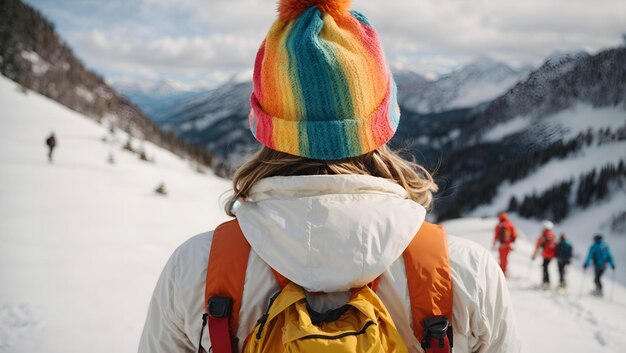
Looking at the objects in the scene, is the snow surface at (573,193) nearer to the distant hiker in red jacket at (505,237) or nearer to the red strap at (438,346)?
the distant hiker in red jacket at (505,237)

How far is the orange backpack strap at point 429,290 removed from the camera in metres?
1.17

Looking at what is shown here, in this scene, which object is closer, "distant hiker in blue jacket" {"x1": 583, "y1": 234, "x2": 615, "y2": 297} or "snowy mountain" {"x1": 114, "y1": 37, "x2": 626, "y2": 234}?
"snowy mountain" {"x1": 114, "y1": 37, "x2": 626, "y2": 234}

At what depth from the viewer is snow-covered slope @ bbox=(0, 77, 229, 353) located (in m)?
4.98

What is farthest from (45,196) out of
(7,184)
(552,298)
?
(552,298)

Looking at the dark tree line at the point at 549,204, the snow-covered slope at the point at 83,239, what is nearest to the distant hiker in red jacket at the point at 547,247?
the snow-covered slope at the point at 83,239

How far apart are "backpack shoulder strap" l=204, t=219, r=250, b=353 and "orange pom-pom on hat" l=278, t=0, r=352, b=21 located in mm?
798

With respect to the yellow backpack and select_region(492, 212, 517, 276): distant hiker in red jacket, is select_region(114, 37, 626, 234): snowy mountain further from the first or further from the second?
select_region(492, 212, 517, 276): distant hiker in red jacket

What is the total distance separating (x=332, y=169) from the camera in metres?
1.29

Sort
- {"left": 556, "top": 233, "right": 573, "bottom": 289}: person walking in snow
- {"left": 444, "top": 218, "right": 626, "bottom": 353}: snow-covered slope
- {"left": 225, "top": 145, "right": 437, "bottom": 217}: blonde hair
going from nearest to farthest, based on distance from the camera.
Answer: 1. {"left": 225, "top": 145, "right": 437, "bottom": 217}: blonde hair
2. {"left": 444, "top": 218, "right": 626, "bottom": 353}: snow-covered slope
3. {"left": 556, "top": 233, "right": 573, "bottom": 289}: person walking in snow

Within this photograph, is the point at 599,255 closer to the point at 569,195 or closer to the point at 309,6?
the point at 309,6

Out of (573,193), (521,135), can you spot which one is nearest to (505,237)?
(521,135)

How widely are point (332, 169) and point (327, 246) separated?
0.92ft

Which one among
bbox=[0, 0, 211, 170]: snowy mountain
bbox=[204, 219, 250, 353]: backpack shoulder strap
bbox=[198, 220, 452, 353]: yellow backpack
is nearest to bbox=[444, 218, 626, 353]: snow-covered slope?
bbox=[198, 220, 452, 353]: yellow backpack

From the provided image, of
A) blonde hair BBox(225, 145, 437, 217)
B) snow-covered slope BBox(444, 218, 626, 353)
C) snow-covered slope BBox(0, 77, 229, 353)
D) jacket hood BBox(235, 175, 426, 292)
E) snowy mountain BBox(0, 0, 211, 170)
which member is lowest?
snow-covered slope BBox(444, 218, 626, 353)
